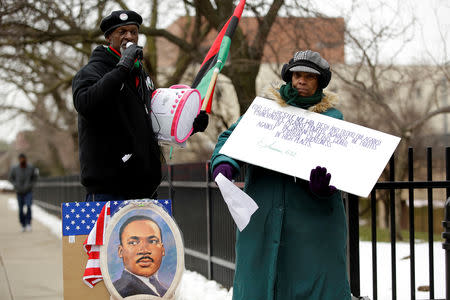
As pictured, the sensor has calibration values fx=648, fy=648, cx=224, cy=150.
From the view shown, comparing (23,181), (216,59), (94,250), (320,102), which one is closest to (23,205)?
(23,181)

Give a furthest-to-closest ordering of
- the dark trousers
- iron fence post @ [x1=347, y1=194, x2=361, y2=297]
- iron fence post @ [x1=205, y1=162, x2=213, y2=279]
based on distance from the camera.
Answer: the dark trousers, iron fence post @ [x1=205, y1=162, x2=213, y2=279], iron fence post @ [x1=347, y1=194, x2=361, y2=297]

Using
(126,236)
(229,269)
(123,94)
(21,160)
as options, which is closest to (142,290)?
(126,236)

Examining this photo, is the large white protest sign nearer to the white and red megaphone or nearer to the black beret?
the white and red megaphone

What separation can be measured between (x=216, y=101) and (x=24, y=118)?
69.4 ft

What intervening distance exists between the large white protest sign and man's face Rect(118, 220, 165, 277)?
0.58m

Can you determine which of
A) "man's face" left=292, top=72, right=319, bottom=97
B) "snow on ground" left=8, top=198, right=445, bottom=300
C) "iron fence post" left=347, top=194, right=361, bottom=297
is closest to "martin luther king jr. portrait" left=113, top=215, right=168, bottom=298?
"man's face" left=292, top=72, right=319, bottom=97

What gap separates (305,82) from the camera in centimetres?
338

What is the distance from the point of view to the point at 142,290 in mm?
3354

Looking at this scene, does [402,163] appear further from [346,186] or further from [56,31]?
[346,186]

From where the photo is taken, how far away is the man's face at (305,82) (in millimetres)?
3375

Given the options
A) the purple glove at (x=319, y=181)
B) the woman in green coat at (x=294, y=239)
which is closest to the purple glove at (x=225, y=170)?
the woman in green coat at (x=294, y=239)

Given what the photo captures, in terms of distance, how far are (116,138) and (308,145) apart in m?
1.03

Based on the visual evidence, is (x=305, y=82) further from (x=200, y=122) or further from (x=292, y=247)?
(x=292, y=247)

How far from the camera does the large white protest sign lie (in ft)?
10.7
